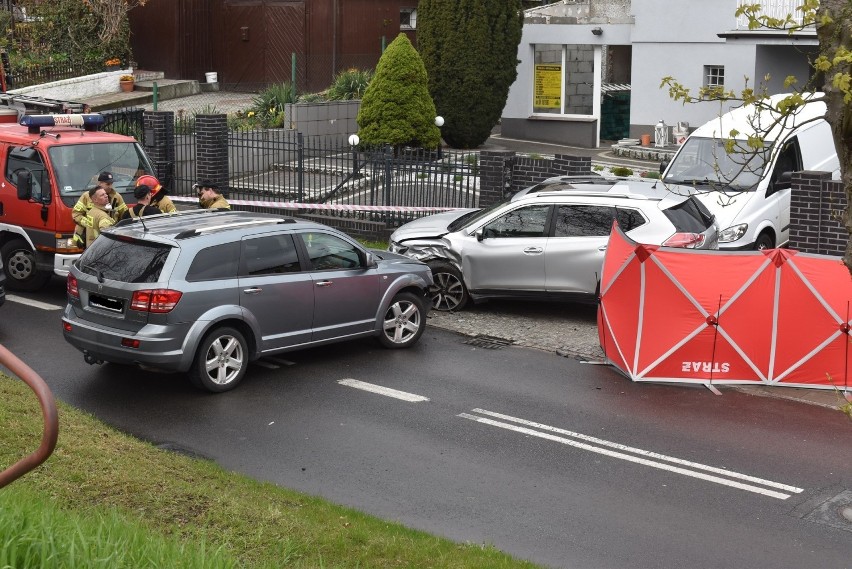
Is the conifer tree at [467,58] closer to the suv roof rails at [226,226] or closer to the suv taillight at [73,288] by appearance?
the suv roof rails at [226,226]

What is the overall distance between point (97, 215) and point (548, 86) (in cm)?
1783

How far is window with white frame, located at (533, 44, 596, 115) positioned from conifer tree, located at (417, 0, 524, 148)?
3.03m

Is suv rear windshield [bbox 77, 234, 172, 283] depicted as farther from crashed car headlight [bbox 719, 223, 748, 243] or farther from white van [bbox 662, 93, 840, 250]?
crashed car headlight [bbox 719, 223, 748, 243]

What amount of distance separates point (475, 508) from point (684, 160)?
418 inches

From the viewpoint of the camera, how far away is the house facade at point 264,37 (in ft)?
102

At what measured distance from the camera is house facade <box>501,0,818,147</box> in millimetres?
26062

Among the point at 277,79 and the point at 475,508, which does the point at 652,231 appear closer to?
the point at 475,508

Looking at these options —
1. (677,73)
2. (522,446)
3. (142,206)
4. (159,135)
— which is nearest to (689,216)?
(522,446)

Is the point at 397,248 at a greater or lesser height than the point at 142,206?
lesser

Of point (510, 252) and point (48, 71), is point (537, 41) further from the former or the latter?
point (510, 252)

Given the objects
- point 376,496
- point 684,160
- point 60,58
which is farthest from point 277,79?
point 376,496

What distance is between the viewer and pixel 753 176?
16.3 meters

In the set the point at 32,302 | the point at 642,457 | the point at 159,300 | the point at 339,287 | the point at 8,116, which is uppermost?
the point at 8,116

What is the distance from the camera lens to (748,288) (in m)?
11.1
